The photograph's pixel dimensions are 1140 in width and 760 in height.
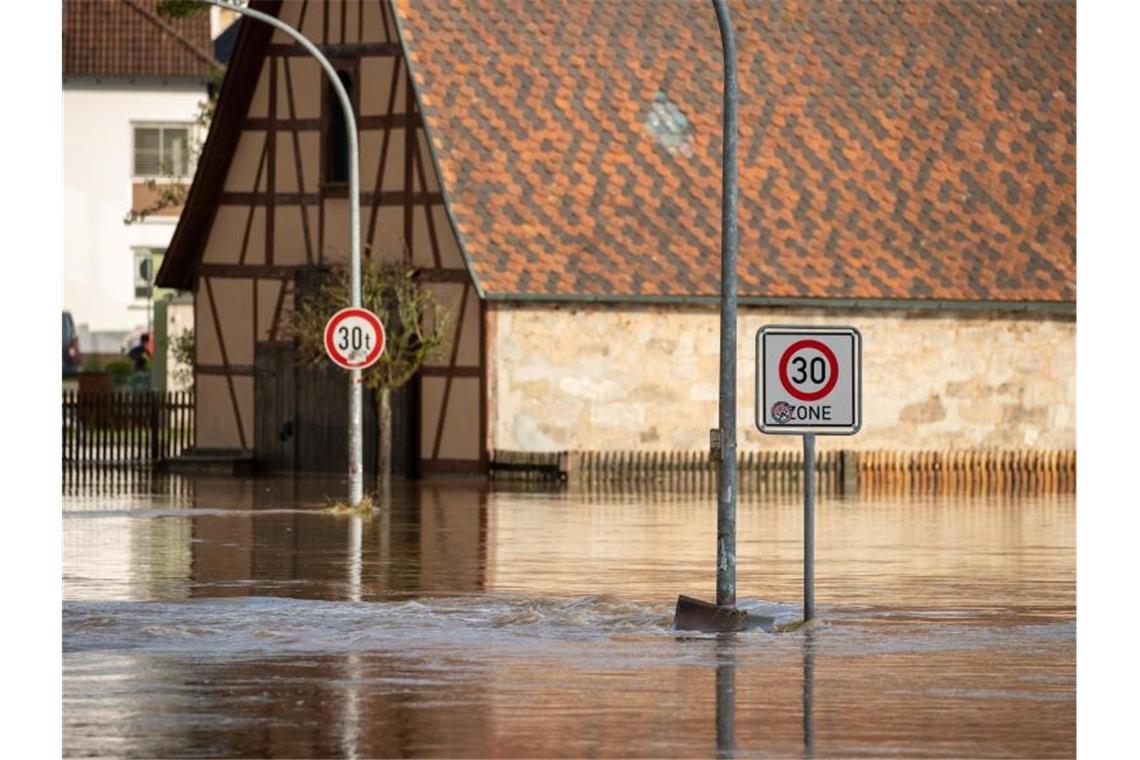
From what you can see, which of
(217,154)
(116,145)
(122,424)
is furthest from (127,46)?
(217,154)

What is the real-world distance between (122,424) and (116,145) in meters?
35.8

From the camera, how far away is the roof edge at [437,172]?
164 feet

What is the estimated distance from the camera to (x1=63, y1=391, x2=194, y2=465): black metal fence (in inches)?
2196

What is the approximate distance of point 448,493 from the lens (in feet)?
147

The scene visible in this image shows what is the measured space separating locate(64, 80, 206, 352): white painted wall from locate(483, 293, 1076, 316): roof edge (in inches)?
1652

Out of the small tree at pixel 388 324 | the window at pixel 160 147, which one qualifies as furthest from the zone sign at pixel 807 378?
the window at pixel 160 147

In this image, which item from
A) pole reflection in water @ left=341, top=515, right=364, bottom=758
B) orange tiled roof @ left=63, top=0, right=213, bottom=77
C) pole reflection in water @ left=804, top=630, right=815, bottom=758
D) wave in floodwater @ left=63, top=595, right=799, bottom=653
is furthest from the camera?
orange tiled roof @ left=63, top=0, right=213, bottom=77

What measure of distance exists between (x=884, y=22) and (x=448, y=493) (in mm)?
18666

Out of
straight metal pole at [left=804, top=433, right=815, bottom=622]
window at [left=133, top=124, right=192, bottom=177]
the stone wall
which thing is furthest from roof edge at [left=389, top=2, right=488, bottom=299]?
window at [left=133, top=124, right=192, bottom=177]

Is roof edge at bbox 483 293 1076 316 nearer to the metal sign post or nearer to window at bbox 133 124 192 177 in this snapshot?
the metal sign post

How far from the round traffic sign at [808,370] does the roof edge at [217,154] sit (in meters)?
31.6

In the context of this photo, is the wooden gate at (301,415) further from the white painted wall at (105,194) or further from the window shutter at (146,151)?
the window shutter at (146,151)

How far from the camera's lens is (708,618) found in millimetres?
21625
